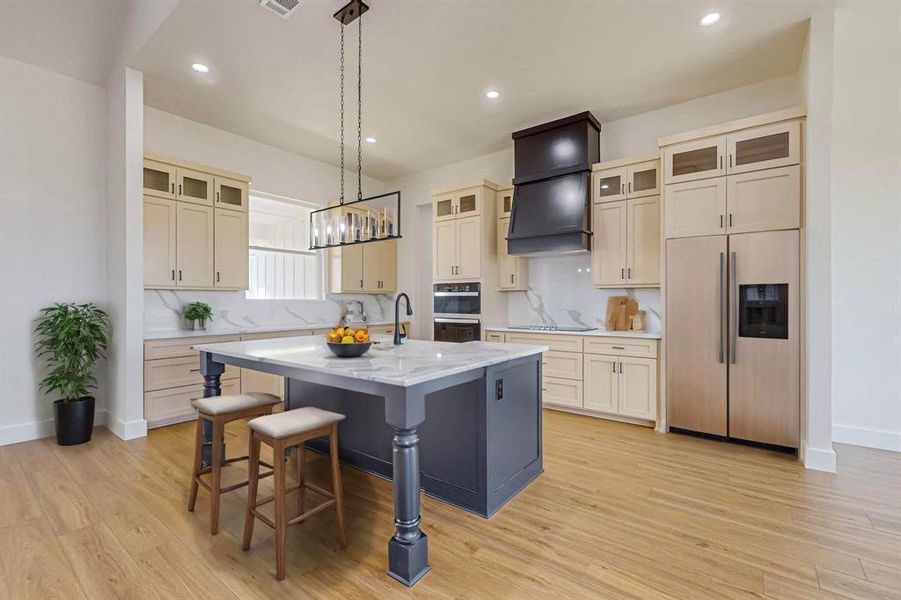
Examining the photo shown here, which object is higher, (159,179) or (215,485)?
(159,179)

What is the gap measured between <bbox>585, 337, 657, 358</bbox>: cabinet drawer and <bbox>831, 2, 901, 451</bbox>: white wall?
4.77ft

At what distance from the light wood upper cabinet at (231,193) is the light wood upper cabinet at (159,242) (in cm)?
48

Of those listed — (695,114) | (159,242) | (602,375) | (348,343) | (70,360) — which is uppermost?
(695,114)

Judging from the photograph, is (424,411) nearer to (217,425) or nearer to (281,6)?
(217,425)

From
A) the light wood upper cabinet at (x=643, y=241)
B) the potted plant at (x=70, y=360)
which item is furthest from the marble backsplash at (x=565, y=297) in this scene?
the potted plant at (x=70, y=360)

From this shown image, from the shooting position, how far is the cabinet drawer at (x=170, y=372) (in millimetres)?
3846

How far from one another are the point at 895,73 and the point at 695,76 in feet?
4.67

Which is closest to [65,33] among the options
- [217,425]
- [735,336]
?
[217,425]

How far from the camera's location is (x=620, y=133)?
15.2 ft

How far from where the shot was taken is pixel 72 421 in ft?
11.4

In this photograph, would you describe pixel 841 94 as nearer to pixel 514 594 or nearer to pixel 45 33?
pixel 514 594

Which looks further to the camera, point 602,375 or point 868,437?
point 602,375

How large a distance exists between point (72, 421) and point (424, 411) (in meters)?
3.37

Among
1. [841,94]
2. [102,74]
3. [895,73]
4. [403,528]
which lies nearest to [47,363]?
[102,74]
